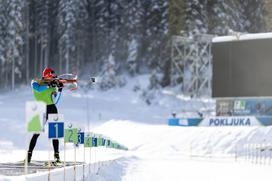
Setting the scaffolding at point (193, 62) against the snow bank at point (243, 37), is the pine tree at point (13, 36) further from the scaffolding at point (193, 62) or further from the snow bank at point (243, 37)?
the snow bank at point (243, 37)

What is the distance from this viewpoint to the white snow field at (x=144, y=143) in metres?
14.3

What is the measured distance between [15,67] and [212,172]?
49.5 meters

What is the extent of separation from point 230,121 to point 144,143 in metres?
5.53

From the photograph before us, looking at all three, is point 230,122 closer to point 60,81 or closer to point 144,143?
point 144,143

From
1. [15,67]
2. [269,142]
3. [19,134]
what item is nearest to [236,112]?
[269,142]

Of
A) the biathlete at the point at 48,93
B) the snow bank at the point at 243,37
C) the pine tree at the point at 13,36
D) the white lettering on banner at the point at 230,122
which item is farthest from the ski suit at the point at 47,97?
the pine tree at the point at 13,36

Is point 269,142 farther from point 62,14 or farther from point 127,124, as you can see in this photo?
point 62,14

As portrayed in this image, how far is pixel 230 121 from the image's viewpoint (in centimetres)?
3338

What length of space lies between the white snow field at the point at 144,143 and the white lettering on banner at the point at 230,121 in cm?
241

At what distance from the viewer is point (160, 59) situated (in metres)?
59.7

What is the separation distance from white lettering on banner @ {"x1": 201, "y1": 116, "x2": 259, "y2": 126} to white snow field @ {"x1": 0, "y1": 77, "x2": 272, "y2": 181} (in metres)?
2.41

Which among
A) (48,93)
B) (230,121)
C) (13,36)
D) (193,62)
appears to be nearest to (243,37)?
(230,121)

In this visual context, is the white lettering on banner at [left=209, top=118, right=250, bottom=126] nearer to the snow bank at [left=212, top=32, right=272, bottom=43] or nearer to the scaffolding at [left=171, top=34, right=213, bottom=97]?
the snow bank at [left=212, top=32, right=272, bottom=43]

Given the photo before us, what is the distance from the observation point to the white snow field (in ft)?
46.8
